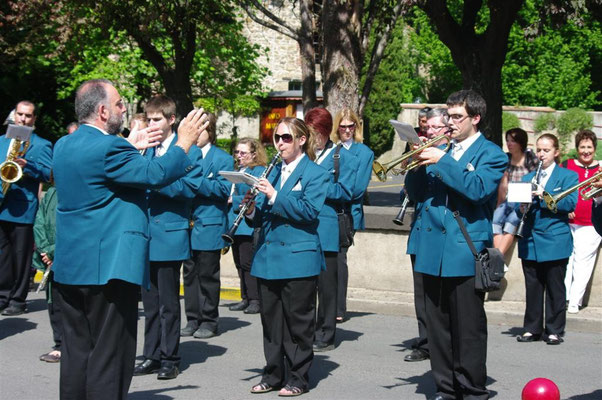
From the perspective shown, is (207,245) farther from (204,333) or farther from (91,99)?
(91,99)

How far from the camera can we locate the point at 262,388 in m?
6.90

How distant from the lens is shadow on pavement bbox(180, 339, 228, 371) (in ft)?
26.2

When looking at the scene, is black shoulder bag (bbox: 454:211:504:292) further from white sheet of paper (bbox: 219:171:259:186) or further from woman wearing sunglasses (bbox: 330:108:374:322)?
woman wearing sunglasses (bbox: 330:108:374:322)

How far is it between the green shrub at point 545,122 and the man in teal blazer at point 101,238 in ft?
103

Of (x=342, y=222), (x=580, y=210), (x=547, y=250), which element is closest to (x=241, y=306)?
(x=342, y=222)

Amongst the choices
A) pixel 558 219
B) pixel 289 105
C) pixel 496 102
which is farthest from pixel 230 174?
pixel 289 105

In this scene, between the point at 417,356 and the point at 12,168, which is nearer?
the point at 417,356

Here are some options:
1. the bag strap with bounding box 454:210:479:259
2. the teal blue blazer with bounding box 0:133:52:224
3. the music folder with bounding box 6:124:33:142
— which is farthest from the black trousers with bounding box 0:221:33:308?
the bag strap with bounding box 454:210:479:259

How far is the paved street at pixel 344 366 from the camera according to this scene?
697 centimetres

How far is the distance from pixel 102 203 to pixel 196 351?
331cm

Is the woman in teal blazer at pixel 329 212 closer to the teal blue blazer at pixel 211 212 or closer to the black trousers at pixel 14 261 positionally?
the teal blue blazer at pixel 211 212

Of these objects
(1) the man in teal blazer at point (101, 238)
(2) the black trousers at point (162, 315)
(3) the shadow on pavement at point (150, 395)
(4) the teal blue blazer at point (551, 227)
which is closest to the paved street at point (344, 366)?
(3) the shadow on pavement at point (150, 395)

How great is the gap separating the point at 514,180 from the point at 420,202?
4177 millimetres

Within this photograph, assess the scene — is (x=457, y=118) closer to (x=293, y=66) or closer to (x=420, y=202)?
(x=420, y=202)
